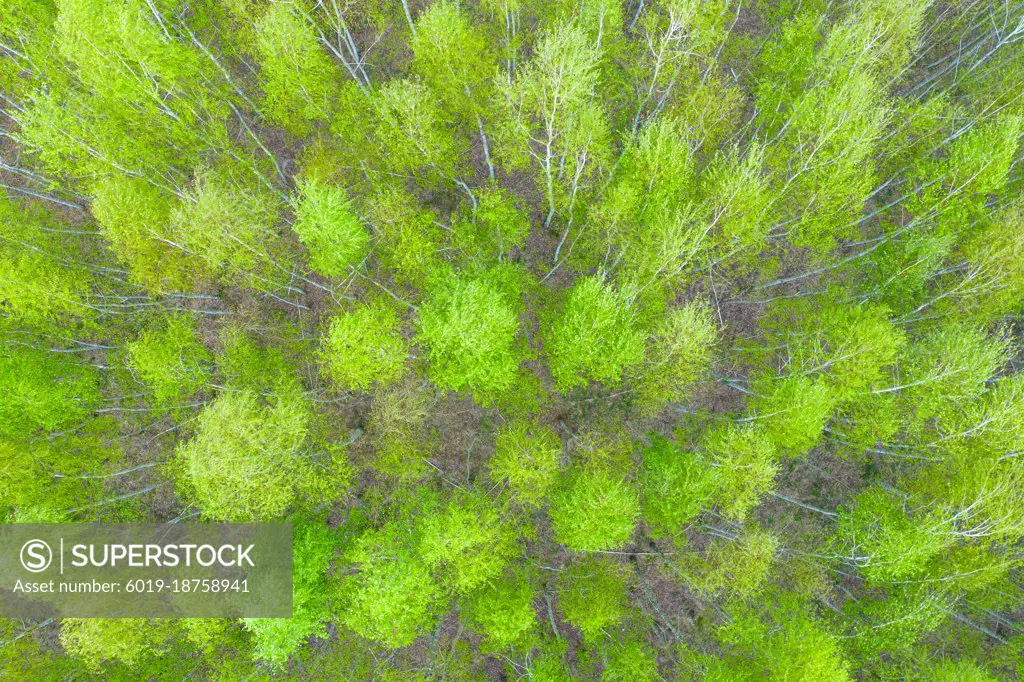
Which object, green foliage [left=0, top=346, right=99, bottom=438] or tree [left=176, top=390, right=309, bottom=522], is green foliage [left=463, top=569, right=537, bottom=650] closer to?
tree [left=176, top=390, right=309, bottom=522]

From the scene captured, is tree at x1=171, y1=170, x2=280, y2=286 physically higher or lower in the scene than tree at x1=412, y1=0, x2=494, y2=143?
lower

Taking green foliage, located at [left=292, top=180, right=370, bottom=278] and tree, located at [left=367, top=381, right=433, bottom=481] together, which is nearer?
Answer: green foliage, located at [left=292, top=180, right=370, bottom=278]

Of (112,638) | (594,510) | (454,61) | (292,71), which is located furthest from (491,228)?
(112,638)

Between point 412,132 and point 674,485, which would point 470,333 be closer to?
point 412,132

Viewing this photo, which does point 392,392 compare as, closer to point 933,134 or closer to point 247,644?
point 247,644

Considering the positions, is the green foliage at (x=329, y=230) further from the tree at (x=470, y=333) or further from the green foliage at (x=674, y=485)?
the green foliage at (x=674, y=485)

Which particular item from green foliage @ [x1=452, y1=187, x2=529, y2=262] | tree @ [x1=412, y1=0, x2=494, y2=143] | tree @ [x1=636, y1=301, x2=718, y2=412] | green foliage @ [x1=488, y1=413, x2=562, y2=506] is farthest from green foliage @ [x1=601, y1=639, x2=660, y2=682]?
tree @ [x1=412, y1=0, x2=494, y2=143]

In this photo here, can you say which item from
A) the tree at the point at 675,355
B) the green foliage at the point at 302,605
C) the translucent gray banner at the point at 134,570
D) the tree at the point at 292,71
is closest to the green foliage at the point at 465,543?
the green foliage at the point at 302,605
